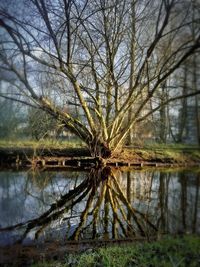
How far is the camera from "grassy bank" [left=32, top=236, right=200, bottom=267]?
13.9 ft

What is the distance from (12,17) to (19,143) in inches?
255

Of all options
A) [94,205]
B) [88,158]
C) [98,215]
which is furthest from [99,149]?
[98,215]

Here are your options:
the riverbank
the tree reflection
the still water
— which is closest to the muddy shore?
the riverbank

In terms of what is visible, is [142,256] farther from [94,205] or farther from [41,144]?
[41,144]

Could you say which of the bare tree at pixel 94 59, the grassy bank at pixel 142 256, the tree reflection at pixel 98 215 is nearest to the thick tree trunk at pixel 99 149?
the bare tree at pixel 94 59

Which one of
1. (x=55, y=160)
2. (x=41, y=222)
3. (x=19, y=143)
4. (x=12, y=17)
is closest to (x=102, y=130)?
(x=55, y=160)

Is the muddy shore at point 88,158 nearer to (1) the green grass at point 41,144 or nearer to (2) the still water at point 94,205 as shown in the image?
(1) the green grass at point 41,144

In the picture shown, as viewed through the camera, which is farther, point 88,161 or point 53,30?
point 88,161

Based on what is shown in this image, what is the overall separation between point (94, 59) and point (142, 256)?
11.9 meters

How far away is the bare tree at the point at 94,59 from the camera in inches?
549

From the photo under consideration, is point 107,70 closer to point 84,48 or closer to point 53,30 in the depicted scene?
point 84,48

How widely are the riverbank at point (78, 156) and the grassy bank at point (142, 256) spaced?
9998mm

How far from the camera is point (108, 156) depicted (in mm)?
15859

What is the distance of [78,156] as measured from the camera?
53.3ft
